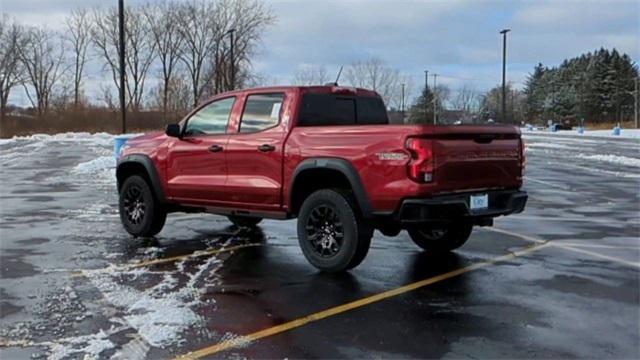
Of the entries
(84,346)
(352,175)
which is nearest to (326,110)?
(352,175)

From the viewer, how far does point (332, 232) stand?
6.87 m

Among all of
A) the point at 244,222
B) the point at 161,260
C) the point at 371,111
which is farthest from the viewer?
the point at 244,222

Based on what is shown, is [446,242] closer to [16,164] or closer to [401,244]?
[401,244]

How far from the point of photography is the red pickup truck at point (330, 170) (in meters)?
6.18

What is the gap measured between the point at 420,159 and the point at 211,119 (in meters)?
3.17

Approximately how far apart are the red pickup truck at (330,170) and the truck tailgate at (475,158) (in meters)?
0.01

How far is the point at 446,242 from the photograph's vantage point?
8039mm

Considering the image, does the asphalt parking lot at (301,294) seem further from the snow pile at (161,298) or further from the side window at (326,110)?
the side window at (326,110)

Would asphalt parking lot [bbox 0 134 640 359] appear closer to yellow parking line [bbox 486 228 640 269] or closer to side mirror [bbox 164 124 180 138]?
yellow parking line [bbox 486 228 640 269]

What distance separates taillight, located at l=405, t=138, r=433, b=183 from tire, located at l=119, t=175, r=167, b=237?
4.05 m

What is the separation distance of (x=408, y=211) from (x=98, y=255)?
3781 mm

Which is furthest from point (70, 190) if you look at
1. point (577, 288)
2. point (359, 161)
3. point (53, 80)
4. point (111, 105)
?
point (53, 80)

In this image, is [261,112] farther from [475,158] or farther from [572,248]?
[572,248]

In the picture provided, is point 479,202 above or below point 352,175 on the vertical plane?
below
